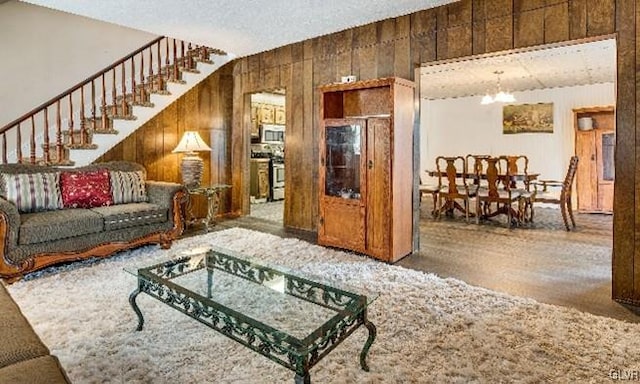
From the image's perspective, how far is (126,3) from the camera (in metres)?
3.90

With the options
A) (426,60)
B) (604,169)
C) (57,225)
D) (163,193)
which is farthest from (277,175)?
(604,169)

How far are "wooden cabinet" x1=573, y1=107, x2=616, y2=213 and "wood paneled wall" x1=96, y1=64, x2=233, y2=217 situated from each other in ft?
22.3

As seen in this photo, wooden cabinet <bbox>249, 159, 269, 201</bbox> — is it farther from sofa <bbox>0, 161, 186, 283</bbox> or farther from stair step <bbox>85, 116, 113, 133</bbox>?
sofa <bbox>0, 161, 186, 283</bbox>

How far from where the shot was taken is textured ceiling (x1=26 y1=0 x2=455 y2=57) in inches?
154

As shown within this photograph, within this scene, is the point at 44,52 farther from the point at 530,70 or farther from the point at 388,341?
the point at 530,70

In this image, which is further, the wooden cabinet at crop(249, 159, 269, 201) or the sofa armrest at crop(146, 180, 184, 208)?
the wooden cabinet at crop(249, 159, 269, 201)

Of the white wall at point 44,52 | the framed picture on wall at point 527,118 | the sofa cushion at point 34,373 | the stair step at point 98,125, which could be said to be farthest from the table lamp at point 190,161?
the framed picture on wall at point 527,118

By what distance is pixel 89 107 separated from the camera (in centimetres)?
579

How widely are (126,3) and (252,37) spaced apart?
161 centimetres

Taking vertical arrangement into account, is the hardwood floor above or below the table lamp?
below

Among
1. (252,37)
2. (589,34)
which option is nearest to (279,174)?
(252,37)

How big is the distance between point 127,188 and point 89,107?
2206mm

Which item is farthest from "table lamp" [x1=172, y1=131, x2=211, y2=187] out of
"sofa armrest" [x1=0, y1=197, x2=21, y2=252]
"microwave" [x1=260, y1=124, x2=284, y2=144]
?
"microwave" [x1=260, y1=124, x2=284, y2=144]

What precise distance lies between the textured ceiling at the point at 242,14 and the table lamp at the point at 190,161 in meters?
1.38
